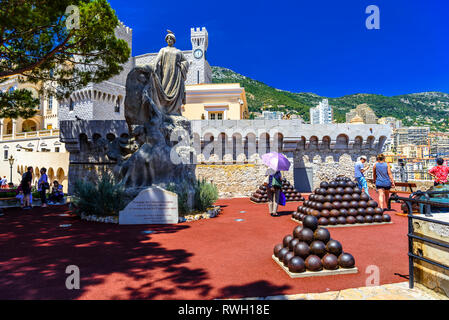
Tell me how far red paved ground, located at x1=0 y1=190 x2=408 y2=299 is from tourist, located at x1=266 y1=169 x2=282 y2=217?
1143 millimetres

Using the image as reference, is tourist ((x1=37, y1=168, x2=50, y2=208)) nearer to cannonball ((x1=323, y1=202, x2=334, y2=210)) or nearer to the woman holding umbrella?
the woman holding umbrella

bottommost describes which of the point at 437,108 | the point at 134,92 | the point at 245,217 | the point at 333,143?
the point at 245,217

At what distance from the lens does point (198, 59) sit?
1838 inches

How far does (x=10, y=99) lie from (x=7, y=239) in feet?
27.1

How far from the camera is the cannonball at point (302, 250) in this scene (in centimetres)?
336

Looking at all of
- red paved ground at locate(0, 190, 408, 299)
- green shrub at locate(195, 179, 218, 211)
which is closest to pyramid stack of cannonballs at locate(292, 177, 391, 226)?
red paved ground at locate(0, 190, 408, 299)

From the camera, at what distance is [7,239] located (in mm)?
5016

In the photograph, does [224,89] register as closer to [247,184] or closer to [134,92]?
[247,184]

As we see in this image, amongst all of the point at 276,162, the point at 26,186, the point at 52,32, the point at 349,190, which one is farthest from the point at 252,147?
the point at 26,186

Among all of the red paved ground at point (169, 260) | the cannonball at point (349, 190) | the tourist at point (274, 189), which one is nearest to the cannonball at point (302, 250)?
the red paved ground at point (169, 260)

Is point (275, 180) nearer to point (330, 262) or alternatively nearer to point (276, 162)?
point (276, 162)

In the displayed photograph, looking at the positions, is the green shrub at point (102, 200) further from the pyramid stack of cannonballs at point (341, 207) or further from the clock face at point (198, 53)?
the clock face at point (198, 53)

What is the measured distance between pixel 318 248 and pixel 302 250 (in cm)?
22
